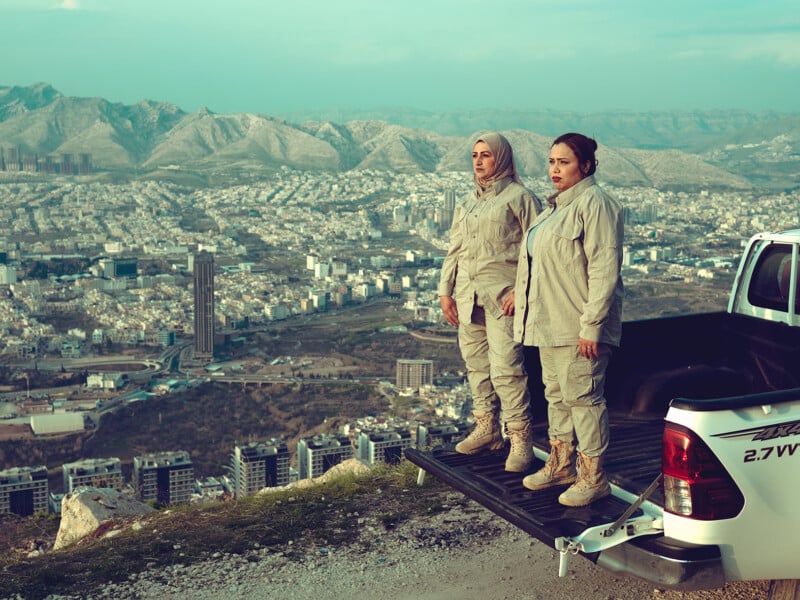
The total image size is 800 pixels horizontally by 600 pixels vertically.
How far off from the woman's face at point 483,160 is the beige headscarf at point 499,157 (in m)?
0.01

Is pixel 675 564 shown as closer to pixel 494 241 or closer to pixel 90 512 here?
pixel 494 241

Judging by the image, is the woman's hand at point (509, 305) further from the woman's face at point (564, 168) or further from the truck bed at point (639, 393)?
the woman's face at point (564, 168)

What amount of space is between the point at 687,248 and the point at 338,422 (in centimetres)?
3069

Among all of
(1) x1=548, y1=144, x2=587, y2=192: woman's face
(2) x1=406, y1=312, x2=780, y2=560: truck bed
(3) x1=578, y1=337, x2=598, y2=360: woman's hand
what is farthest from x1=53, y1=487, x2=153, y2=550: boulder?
(1) x1=548, y1=144, x2=587, y2=192: woman's face

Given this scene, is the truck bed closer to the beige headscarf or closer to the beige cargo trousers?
the beige cargo trousers

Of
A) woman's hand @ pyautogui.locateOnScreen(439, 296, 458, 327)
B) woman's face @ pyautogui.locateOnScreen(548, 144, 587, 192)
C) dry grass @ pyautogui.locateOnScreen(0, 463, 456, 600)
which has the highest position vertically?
woman's face @ pyautogui.locateOnScreen(548, 144, 587, 192)

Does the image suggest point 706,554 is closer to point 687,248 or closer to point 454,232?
point 454,232

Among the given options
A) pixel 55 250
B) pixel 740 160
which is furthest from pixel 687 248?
pixel 740 160

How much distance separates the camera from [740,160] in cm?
8800

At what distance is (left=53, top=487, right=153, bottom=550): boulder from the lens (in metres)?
4.74

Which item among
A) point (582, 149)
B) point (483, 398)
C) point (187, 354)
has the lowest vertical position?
point (187, 354)

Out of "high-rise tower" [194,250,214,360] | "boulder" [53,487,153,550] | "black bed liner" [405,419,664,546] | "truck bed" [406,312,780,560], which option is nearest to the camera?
"black bed liner" [405,419,664,546]

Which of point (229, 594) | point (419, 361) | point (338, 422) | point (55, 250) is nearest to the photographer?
point (229, 594)

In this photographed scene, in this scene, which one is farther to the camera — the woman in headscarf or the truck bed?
the woman in headscarf
